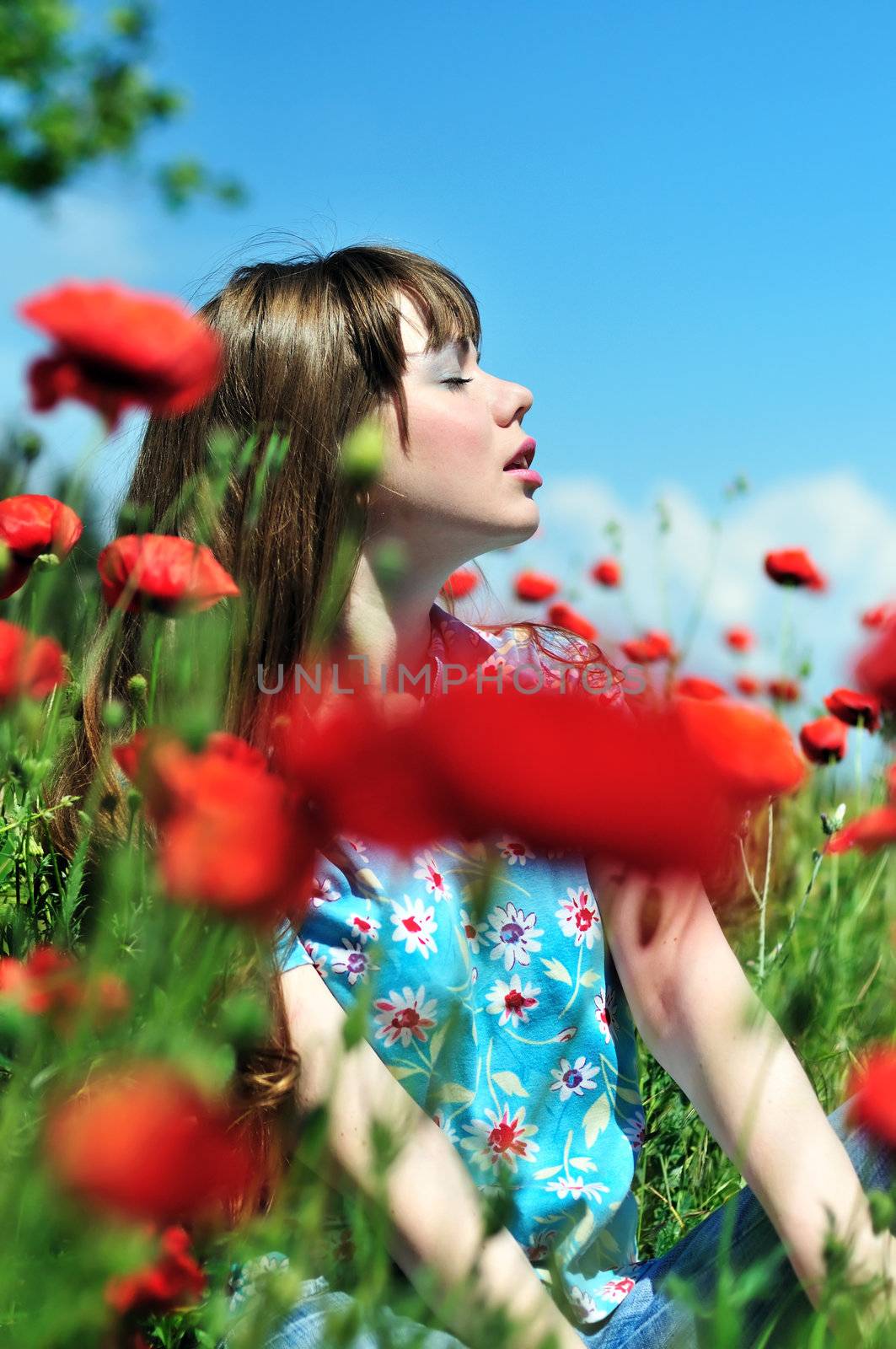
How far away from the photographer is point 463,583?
1.87m

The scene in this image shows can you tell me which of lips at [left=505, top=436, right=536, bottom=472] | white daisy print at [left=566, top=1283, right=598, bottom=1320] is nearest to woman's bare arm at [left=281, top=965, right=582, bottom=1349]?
white daisy print at [left=566, top=1283, right=598, bottom=1320]

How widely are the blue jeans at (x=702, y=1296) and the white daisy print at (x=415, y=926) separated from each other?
230 millimetres

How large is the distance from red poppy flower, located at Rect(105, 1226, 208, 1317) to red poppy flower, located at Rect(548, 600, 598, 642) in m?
1.36

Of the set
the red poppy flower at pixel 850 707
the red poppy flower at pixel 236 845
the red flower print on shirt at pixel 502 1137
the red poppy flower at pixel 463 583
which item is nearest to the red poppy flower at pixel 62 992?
the red poppy flower at pixel 236 845

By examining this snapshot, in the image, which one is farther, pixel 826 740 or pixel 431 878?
pixel 826 740

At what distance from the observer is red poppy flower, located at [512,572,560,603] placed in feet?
7.47

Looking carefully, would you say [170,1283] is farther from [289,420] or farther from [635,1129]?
[289,420]

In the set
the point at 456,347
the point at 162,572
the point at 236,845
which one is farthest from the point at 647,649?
the point at 236,845

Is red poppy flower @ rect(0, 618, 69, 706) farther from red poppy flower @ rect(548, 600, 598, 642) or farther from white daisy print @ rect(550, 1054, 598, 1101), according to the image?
red poppy flower @ rect(548, 600, 598, 642)

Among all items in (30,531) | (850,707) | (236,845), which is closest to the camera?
(236,845)

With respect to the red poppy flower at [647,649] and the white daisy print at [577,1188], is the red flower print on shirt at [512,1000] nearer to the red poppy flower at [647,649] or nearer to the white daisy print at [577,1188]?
the white daisy print at [577,1188]

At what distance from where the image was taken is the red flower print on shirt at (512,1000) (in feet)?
3.30

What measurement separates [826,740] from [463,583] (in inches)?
22.7

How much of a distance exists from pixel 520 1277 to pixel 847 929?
511mm
